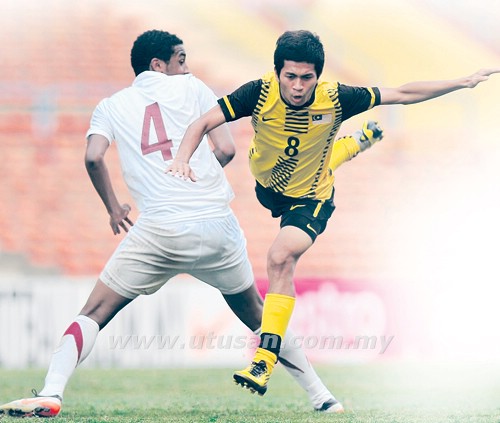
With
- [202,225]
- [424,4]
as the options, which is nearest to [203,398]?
[202,225]

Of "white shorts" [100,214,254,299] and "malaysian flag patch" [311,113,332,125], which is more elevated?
"malaysian flag patch" [311,113,332,125]

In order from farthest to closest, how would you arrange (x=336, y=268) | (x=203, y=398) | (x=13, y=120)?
(x=13, y=120) < (x=336, y=268) < (x=203, y=398)

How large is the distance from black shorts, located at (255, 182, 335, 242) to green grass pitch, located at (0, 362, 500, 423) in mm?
1027

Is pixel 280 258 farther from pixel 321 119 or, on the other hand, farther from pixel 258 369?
pixel 321 119

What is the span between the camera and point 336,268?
15.2 metres

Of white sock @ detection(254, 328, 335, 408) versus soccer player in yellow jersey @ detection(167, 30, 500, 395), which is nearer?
soccer player in yellow jersey @ detection(167, 30, 500, 395)

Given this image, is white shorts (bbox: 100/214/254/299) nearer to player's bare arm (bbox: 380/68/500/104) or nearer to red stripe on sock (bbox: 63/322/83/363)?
red stripe on sock (bbox: 63/322/83/363)

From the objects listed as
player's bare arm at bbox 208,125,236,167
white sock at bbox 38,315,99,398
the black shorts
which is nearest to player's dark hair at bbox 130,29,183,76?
player's bare arm at bbox 208,125,236,167

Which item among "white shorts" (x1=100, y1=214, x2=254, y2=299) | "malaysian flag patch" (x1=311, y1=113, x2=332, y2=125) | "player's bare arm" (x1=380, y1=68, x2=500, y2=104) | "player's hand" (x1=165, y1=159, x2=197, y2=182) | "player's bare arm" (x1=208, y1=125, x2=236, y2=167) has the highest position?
"player's bare arm" (x1=380, y1=68, x2=500, y2=104)

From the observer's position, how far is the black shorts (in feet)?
18.8

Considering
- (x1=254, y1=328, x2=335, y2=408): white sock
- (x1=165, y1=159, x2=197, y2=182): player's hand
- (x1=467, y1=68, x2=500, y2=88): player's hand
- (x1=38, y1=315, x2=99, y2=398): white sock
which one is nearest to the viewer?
(x1=165, y1=159, x2=197, y2=182): player's hand

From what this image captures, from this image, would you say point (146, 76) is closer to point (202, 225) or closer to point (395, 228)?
point (202, 225)

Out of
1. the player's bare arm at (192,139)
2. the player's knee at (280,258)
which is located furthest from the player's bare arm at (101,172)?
the player's knee at (280,258)

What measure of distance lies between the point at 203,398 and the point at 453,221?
971 cm
